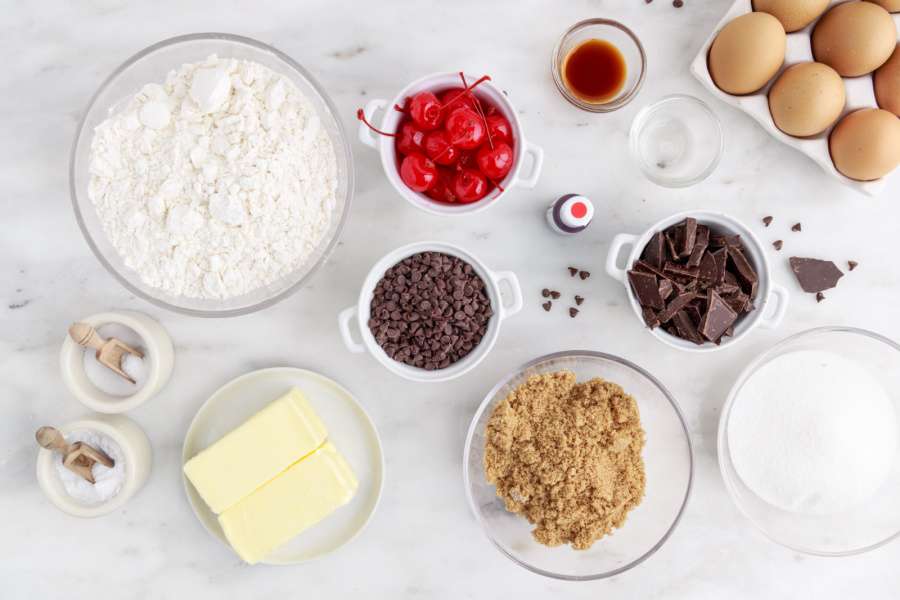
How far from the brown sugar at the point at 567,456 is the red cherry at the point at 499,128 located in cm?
54

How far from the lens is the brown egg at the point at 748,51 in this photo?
4.76 feet

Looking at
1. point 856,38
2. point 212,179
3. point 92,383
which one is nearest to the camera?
point 212,179

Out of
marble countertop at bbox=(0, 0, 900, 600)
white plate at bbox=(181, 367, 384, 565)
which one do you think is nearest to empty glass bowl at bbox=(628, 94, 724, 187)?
marble countertop at bbox=(0, 0, 900, 600)

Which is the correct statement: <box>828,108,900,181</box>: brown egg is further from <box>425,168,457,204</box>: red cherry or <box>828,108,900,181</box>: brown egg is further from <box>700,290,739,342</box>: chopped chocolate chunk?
<box>425,168,457,204</box>: red cherry

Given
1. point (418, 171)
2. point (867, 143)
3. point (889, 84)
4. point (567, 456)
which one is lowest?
point (567, 456)

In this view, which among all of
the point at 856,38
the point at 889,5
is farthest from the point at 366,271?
the point at 889,5

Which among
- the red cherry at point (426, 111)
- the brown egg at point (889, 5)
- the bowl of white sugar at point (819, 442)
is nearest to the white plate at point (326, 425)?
the red cherry at point (426, 111)

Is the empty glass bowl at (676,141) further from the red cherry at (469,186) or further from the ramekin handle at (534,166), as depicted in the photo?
the red cherry at (469,186)

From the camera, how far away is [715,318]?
1.47 m

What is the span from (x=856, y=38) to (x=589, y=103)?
59 cm

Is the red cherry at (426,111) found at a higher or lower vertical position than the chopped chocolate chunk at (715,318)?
higher

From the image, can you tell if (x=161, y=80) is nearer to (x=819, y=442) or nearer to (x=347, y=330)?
(x=347, y=330)

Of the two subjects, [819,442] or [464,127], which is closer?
[464,127]

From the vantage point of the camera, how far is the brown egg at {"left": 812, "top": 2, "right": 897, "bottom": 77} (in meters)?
1.45
